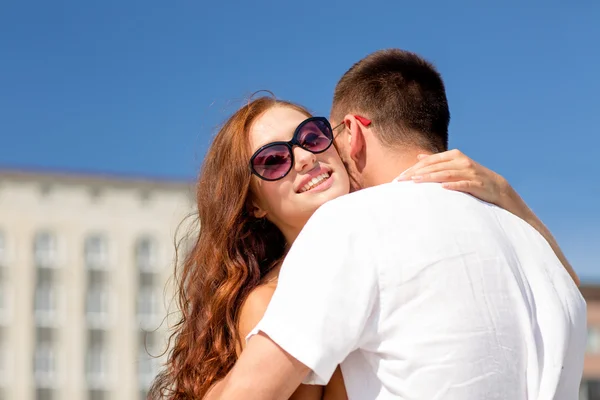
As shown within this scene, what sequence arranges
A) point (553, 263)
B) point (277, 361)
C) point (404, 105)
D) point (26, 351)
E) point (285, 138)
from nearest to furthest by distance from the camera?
point (277, 361) < point (553, 263) < point (404, 105) < point (285, 138) < point (26, 351)

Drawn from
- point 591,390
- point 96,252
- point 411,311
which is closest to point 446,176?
point 411,311

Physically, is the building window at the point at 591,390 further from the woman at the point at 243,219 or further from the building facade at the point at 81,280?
the woman at the point at 243,219

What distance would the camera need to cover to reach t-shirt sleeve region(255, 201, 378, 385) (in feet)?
7.61

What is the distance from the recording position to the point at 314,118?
11.1ft

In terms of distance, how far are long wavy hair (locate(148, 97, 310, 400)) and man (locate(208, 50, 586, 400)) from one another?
0.62 meters

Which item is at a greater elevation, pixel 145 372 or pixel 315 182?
pixel 315 182

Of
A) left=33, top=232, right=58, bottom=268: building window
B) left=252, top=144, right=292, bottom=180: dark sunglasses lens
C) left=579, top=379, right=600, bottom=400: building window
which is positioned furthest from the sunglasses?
left=579, top=379, right=600, bottom=400: building window

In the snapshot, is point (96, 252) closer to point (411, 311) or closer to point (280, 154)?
point (280, 154)

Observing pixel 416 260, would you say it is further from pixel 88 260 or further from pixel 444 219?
pixel 88 260

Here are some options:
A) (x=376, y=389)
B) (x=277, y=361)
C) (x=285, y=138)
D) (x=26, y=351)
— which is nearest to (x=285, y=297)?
(x=277, y=361)

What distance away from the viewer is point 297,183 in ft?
10.9

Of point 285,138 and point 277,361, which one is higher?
point 285,138

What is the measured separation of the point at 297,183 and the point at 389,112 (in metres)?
0.43

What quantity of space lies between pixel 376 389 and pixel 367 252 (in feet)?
1.13
